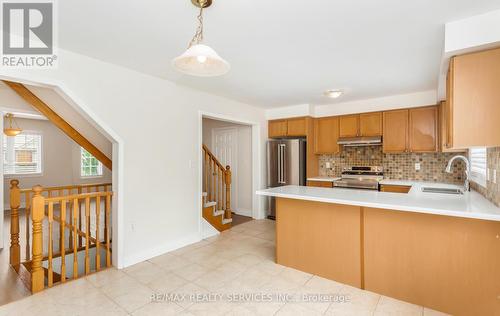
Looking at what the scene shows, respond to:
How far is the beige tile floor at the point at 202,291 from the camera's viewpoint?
6.63 feet

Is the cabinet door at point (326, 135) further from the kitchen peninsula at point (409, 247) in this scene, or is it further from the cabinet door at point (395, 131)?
the kitchen peninsula at point (409, 247)

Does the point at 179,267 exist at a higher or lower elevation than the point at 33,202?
lower

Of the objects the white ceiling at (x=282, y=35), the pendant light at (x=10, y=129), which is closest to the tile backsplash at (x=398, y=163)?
the white ceiling at (x=282, y=35)

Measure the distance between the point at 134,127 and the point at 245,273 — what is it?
2.16 meters

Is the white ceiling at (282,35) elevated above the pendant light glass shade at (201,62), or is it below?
above

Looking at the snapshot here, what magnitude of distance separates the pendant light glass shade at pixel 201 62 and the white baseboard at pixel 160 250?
2415mm

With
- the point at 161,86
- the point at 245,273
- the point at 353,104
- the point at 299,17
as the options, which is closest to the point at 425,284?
the point at 245,273

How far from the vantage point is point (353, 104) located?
4555mm

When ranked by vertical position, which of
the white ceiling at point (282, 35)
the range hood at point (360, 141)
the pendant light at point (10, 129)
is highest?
the white ceiling at point (282, 35)

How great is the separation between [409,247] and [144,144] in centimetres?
304

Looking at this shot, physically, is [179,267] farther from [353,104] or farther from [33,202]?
[353,104]

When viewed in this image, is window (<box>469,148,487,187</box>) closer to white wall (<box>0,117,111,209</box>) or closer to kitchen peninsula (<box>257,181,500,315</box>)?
kitchen peninsula (<box>257,181,500,315</box>)

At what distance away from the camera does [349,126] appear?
452 centimetres

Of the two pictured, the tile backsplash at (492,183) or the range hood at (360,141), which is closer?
the tile backsplash at (492,183)
